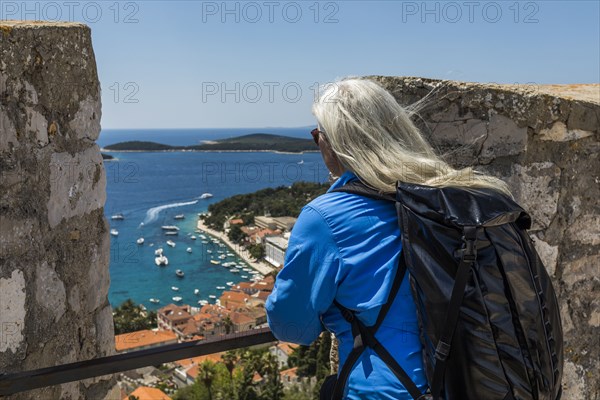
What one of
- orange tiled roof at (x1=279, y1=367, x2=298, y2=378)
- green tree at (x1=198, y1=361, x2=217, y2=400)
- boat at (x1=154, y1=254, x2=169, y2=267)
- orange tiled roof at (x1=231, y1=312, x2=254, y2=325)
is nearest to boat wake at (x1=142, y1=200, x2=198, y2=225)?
boat at (x1=154, y1=254, x2=169, y2=267)

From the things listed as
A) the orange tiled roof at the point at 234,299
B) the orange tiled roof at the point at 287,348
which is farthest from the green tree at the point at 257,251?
the orange tiled roof at the point at 287,348

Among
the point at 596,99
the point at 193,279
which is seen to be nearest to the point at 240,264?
the point at 193,279

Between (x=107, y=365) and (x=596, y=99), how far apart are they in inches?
87.3

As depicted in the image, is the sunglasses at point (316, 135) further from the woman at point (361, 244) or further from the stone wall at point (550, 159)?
the stone wall at point (550, 159)

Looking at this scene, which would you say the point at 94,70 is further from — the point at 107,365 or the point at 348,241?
the point at 348,241

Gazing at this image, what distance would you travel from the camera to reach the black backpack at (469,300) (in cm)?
118

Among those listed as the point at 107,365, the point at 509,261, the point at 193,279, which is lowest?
the point at 193,279

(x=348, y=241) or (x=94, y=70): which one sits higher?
(x=94, y=70)

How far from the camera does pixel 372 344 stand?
124 cm

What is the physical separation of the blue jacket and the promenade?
123ft

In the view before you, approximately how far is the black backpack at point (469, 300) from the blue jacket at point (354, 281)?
0.07 feet

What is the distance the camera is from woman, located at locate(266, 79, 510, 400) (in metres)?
1.24

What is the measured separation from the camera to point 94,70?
2.03 meters

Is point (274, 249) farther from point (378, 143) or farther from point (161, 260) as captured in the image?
point (378, 143)
